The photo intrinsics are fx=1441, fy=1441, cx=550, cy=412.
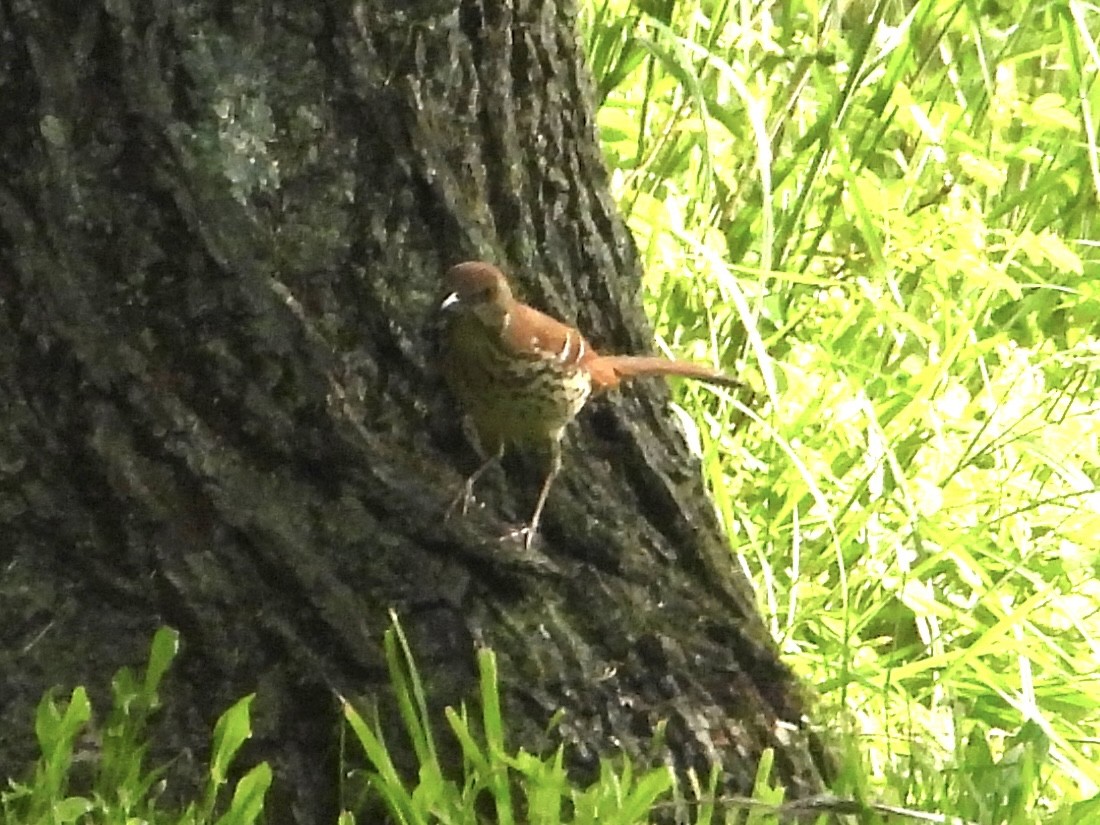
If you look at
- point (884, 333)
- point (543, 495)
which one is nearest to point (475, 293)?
point (543, 495)

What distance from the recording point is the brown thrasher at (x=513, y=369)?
4.14 feet

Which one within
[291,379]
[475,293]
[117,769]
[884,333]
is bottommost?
[117,769]

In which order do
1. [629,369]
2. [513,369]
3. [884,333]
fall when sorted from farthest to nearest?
[884,333]
[629,369]
[513,369]

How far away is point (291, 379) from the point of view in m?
1.28

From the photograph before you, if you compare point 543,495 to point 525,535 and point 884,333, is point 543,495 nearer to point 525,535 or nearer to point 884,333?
point 525,535

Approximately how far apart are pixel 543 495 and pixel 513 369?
13 centimetres

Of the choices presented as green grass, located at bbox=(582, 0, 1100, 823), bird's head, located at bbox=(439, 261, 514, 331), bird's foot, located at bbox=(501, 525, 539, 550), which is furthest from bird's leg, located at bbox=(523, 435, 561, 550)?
green grass, located at bbox=(582, 0, 1100, 823)

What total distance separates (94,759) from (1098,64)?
148 cm

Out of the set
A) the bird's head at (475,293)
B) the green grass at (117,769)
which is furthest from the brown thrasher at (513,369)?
the green grass at (117,769)

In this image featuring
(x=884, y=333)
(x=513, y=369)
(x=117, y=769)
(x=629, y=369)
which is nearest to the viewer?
(x=117, y=769)

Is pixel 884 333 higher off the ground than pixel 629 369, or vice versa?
pixel 629 369

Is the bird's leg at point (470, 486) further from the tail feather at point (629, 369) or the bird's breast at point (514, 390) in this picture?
the tail feather at point (629, 369)

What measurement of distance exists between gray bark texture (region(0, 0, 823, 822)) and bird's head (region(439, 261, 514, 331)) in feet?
0.15

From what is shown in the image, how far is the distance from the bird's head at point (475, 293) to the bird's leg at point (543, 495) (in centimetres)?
17
